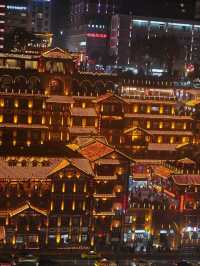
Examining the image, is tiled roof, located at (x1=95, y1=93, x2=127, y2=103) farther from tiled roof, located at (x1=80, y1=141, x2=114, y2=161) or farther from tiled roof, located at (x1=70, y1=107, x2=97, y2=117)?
tiled roof, located at (x1=80, y1=141, x2=114, y2=161)

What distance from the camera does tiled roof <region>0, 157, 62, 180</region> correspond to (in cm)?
4862

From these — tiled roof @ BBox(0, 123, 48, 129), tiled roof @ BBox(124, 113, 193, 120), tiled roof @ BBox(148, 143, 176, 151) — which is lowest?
tiled roof @ BBox(148, 143, 176, 151)

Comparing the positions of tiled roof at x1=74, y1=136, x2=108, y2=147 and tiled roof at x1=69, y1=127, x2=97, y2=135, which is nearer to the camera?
tiled roof at x1=74, y1=136, x2=108, y2=147

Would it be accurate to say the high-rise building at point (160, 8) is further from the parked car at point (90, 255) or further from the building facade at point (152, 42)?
the parked car at point (90, 255)

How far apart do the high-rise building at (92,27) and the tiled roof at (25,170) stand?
49485mm

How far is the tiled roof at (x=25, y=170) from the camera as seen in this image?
48625 mm

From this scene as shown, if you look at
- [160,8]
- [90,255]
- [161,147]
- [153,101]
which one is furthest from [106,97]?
[160,8]

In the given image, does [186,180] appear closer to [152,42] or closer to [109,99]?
→ [109,99]

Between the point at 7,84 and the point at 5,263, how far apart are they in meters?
25.5

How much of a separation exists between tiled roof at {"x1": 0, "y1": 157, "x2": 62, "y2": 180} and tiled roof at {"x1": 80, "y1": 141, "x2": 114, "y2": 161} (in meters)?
3.73

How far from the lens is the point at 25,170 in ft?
163

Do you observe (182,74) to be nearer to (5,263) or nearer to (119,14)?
(119,14)

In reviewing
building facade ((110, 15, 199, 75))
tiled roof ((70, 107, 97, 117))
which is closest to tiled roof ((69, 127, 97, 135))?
tiled roof ((70, 107, 97, 117))

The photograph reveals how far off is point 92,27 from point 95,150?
5203 centimetres
